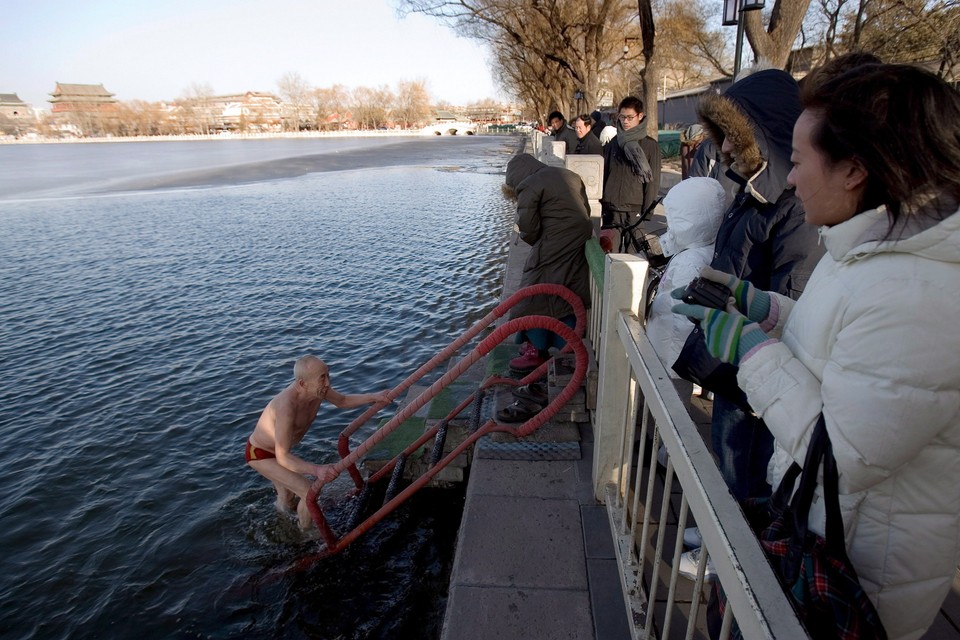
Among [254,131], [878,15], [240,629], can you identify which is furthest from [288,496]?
[254,131]

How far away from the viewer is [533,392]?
4.27 metres

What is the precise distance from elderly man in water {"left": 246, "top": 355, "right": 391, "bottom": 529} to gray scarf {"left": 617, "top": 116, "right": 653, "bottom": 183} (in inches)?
157

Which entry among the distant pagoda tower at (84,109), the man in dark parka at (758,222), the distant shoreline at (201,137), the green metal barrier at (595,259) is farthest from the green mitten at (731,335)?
the distant pagoda tower at (84,109)

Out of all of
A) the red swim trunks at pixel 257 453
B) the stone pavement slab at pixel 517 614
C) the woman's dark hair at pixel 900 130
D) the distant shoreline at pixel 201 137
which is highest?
the woman's dark hair at pixel 900 130

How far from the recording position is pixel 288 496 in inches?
183

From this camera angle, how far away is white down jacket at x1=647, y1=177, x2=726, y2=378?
2953mm

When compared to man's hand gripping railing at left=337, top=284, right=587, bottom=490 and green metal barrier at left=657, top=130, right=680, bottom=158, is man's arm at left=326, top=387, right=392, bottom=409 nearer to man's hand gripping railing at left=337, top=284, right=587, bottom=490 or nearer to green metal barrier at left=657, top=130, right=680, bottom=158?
man's hand gripping railing at left=337, top=284, right=587, bottom=490

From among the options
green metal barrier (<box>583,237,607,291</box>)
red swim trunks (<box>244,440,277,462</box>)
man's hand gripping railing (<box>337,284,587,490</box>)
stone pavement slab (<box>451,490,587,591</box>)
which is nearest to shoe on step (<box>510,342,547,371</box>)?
man's hand gripping railing (<box>337,284,587,490</box>)

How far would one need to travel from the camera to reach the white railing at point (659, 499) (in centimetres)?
122

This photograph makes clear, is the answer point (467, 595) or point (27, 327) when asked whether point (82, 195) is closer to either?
point (27, 327)

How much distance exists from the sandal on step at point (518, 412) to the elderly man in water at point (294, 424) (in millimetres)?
820

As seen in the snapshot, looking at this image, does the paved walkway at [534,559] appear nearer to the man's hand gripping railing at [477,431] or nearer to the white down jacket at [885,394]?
the man's hand gripping railing at [477,431]

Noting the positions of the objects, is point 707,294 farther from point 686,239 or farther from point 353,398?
point 353,398

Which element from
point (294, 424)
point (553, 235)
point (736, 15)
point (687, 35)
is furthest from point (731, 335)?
point (687, 35)
